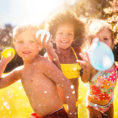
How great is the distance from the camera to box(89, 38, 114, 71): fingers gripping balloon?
0.70m

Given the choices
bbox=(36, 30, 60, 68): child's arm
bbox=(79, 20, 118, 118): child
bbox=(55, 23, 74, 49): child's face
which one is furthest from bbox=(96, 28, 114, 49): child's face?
bbox=(36, 30, 60, 68): child's arm

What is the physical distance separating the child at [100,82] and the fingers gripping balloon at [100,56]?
0.08 feet

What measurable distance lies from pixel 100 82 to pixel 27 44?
32 cm

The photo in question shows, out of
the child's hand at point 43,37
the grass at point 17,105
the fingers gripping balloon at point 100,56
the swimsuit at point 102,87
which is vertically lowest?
the grass at point 17,105

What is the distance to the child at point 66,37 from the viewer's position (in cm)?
A: 75

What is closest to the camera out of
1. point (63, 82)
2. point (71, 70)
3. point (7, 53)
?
point (63, 82)

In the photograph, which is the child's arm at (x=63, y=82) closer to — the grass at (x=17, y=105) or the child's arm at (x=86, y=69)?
the child's arm at (x=86, y=69)

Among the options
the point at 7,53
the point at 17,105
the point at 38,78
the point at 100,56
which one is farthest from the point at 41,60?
the point at 17,105

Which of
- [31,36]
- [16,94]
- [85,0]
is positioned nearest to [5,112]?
[16,94]

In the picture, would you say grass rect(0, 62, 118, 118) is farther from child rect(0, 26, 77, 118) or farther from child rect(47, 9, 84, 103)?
Result: child rect(0, 26, 77, 118)

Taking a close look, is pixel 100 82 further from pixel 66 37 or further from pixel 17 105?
Answer: pixel 17 105

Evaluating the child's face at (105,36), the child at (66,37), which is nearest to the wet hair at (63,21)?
the child at (66,37)

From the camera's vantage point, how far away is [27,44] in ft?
1.90

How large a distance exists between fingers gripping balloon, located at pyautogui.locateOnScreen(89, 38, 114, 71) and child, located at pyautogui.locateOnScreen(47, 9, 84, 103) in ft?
0.31
